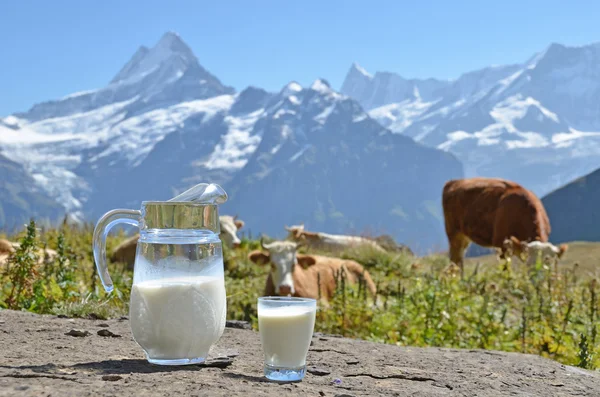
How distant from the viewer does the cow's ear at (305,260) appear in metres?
9.97

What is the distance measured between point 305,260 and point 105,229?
6.94 meters

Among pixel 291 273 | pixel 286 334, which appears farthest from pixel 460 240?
pixel 286 334

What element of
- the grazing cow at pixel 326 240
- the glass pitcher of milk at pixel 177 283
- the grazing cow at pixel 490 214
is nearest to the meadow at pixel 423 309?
the glass pitcher of milk at pixel 177 283

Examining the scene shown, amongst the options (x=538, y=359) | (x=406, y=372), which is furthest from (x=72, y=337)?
(x=538, y=359)

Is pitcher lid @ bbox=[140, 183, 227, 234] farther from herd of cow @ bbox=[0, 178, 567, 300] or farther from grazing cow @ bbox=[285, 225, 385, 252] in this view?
grazing cow @ bbox=[285, 225, 385, 252]

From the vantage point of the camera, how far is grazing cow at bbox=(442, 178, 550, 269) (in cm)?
1437

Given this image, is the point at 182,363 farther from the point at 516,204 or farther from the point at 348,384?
the point at 516,204

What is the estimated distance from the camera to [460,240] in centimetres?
1678

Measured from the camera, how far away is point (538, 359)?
445 cm

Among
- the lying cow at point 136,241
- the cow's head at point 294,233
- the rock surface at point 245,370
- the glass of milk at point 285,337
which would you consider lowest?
the rock surface at point 245,370

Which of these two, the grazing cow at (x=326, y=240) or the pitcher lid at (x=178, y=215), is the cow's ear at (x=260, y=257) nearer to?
Answer: the pitcher lid at (x=178, y=215)

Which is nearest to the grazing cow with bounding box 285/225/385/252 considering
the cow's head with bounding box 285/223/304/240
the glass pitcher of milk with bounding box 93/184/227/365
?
the cow's head with bounding box 285/223/304/240

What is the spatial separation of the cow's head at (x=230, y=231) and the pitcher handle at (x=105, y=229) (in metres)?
12.5

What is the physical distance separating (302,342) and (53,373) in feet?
3.18
